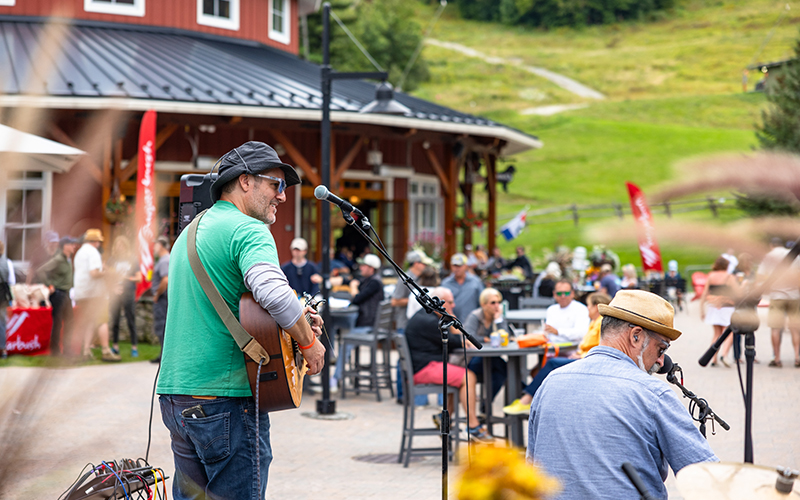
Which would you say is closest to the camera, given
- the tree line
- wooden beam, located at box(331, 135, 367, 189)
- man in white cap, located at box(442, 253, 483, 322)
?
man in white cap, located at box(442, 253, 483, 322)

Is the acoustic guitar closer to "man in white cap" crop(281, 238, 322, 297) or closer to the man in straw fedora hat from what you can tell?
the man in straw fedora hat

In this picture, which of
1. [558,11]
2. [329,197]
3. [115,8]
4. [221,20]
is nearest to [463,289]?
[329,197]

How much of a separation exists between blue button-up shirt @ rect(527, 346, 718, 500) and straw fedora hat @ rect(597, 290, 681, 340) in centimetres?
20

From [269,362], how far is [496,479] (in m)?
2.15

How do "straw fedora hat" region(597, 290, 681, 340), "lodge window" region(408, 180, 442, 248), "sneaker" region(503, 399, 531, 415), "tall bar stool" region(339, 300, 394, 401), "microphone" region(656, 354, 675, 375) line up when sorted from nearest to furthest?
"straw fedora hat" region(597, 290, 681, 340), "microphone" region(656, 354, 675, 375), "sneaker" region(503, 399, 531, 415), "tall bar stool" region(339, 300, 394, 401), "lodge window" region(408, 180, 442, 248)

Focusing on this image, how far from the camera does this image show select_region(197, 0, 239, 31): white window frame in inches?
657

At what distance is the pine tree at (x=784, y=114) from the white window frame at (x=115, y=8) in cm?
1569

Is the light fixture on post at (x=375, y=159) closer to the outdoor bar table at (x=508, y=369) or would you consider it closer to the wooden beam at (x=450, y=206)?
the wooden beam at (x=450, y=206)

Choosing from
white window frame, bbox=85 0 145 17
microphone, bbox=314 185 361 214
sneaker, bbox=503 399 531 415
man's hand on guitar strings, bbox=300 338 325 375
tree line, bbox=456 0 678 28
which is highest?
tree line, bbox=456 0 678 28

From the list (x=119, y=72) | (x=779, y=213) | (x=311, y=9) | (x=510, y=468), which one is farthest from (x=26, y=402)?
(x=311, y=9)

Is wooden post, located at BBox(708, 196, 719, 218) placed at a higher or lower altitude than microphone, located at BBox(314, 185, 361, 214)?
lower

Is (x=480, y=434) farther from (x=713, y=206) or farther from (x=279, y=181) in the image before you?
(x=713, y=206)

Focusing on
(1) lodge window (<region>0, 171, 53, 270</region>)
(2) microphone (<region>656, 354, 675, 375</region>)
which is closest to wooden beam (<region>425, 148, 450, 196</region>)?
(2) microphone (<region>656, 354, 675, 375</region>)

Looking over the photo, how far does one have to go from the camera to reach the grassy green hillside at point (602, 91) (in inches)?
1834
